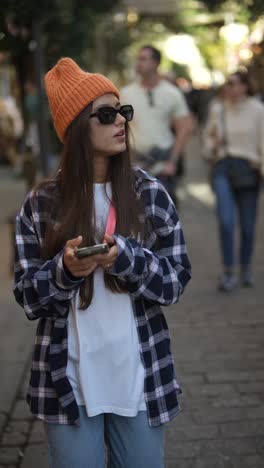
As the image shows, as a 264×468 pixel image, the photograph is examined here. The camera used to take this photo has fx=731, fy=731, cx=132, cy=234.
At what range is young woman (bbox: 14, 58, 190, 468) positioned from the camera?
7.07 ft

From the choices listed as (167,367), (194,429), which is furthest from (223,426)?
(167,367)

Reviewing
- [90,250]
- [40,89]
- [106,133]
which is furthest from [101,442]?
[40,89]

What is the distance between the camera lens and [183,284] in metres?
2.29

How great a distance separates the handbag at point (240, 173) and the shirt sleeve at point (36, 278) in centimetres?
412

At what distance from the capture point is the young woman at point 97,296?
2154 millimetres

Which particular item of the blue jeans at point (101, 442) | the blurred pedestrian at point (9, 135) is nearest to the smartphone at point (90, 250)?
the blue jeans at point (101, 442)

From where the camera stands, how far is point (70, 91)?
2205 millimetres

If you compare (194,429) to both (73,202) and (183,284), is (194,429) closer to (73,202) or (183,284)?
(183,284)

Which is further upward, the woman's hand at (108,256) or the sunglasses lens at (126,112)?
the sunglasses lens at (126,112)

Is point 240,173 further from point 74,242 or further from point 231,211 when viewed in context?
point 74,242

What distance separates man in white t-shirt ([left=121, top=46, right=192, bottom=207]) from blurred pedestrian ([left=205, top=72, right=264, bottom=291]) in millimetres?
354

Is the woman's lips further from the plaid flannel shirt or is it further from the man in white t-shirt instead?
the man in white t-shirt

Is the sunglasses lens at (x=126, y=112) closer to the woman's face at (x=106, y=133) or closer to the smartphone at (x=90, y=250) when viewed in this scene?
the woman's face at (x=106, y=133)

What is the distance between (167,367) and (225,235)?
163 inches
